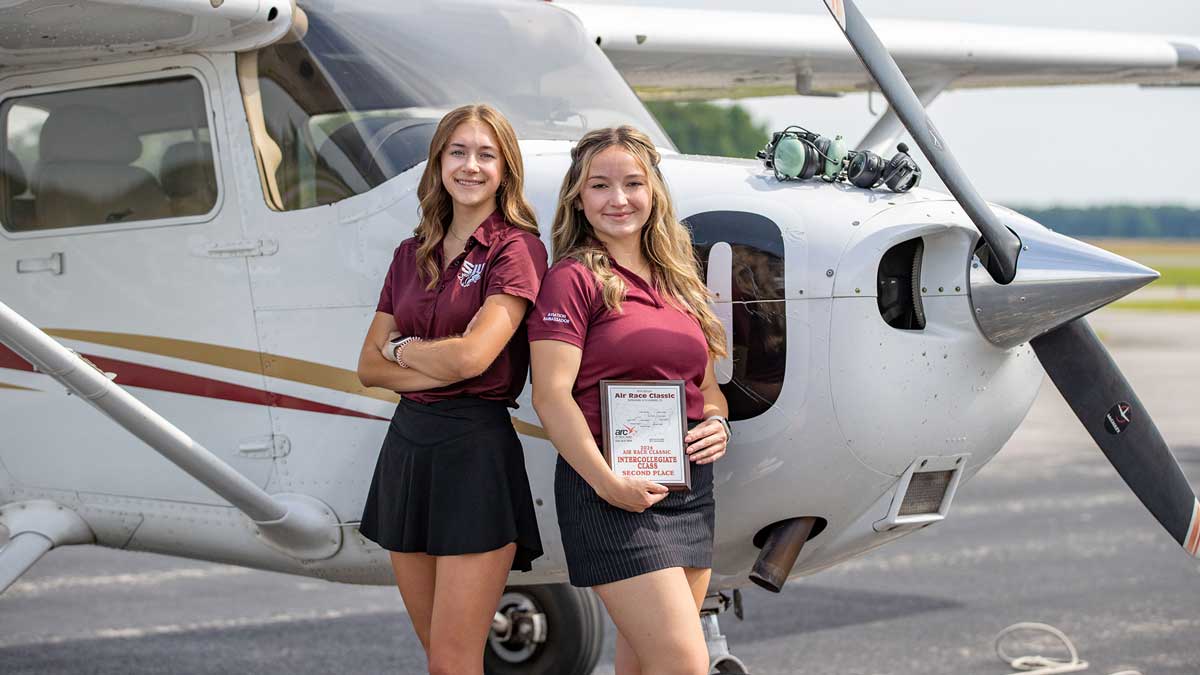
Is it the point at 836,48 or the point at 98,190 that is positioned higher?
the point at 836,48

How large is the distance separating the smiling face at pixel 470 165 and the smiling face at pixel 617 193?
26 cm

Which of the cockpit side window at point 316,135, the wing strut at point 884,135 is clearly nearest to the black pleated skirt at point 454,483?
the cockpit side window at point 316,135

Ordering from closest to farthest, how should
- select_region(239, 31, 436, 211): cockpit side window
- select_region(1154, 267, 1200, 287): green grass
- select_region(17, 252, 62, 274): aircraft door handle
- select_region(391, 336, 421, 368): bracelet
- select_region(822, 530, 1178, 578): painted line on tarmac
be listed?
select_region(391, 336, 421, 368): bracelet
select_region(239, 31, 436, 211): cockpit side window
select_region(17, 252, 62, 274): aircraft door handle
select_region(822, 530, 1178, 578): painted line on tarmac
select_region(1154, 267, 1200, 287): green grass

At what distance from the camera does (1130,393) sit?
159 inches

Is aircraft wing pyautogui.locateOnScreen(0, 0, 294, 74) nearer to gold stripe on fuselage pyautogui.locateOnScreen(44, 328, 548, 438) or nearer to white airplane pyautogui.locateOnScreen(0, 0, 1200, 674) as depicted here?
white airplane pyautogui.locateOnScreen(0, 0, 1200, 674)

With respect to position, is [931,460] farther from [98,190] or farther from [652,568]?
[98,190]

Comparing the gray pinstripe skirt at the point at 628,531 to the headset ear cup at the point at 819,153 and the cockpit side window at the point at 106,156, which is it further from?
the cockpit side window at the point at 106,156

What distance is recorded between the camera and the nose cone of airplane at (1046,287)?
3602 mm

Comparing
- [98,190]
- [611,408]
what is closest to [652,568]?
[611,408]

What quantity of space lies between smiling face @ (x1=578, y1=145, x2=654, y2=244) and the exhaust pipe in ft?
3.20

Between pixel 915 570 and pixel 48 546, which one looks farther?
pixel 915 570

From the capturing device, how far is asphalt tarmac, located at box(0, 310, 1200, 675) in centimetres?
601

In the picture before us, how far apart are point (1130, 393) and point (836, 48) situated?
12.7 feet

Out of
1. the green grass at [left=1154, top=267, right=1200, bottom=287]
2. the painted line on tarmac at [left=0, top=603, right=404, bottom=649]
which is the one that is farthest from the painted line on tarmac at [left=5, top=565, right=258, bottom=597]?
the green grass at [left=1154, top=267, right=1200, bottom=287]
